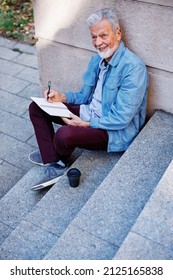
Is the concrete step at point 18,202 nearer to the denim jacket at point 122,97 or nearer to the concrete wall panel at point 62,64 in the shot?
the denim jacket at point 122,97

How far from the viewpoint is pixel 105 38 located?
11.6ft

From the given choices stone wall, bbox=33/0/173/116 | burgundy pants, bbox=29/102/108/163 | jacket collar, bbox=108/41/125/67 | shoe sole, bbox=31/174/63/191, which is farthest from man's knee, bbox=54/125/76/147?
stone wall, bbox=33/0/173/116

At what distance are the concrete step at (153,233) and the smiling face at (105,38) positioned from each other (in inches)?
55.1

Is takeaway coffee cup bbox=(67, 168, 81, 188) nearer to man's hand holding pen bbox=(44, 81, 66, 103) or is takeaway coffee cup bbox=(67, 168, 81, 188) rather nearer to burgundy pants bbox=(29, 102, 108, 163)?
burgundy pants bbox=(29, 102, 108, 163)

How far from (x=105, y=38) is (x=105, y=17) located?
178mm

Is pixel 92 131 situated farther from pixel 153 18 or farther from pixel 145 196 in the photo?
pixel 153 18

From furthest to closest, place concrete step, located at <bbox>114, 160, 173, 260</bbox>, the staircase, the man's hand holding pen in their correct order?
the man's hand holding pen
the staircase
concrete step, located at <bbox>114, 160, 173, 260</bbox>

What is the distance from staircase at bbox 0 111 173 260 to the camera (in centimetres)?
269

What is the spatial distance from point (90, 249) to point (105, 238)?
148 mm

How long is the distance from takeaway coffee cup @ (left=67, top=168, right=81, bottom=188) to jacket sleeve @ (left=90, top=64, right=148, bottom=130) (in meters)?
0.53

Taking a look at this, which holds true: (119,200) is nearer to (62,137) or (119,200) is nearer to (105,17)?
(62,137)

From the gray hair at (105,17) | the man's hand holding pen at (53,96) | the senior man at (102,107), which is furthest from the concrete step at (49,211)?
the gray hair at (105,17)

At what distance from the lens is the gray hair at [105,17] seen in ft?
11.4
